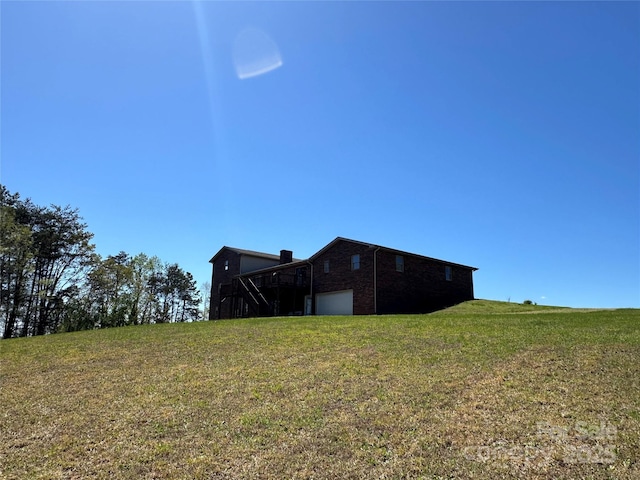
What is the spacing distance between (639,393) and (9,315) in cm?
3828

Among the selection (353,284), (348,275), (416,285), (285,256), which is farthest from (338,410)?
(285,256)

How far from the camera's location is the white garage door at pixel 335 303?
26984 mm

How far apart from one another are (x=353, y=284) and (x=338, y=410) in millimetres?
20064

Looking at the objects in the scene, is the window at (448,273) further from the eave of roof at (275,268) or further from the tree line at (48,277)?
the tree line at (48,277)

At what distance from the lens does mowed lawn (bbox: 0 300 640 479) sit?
16.5 feet

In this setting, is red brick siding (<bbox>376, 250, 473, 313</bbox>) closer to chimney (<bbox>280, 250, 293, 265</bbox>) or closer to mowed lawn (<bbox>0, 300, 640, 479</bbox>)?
chimney (<bbox>280, 250, 293, 265</bbox>)

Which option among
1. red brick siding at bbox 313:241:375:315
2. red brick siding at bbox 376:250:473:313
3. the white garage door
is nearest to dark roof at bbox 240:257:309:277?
red brick siding at bbox 313:241:375:315

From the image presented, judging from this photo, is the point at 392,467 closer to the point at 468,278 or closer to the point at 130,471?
the point at 130,471

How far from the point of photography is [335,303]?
92.1 feet

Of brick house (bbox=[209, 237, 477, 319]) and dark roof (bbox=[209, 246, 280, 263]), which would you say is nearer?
brick house (bbox=[209, 237, 477, 319])

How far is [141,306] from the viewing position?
47.2 m

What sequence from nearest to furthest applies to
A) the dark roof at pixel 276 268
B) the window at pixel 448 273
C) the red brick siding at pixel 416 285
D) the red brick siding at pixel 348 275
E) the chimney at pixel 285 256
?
the red brick siding at pixel 348 275 < the red brick siding at pixel 416 285 < the window at pixel 448 273 < the dark roof at pixel 276 268 < the chimney at pixel 285 256

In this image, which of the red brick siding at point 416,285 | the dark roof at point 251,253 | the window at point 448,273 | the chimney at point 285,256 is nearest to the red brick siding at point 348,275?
the red brick siding at point 416,285

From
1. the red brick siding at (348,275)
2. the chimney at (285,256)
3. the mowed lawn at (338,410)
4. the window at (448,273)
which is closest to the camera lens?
the mowed lawn at (338,410)
